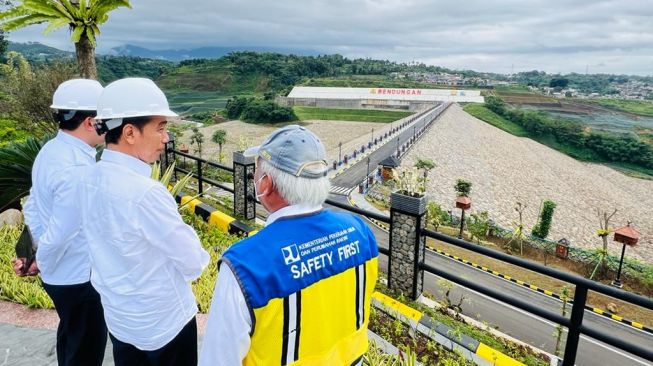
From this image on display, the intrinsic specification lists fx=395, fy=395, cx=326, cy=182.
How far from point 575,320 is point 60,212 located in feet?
11.6

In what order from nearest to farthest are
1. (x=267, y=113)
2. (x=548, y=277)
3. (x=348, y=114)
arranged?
(x=548, y=277), (x=267, y=113), (x=348, y=114)

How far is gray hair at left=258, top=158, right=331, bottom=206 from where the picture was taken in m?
1.39

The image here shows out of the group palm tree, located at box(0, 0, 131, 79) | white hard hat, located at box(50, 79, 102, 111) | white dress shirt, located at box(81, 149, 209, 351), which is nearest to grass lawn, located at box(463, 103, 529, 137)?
palm tree, located at box(0, 0, 131, 79)

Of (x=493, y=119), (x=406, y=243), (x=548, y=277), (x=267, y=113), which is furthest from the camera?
(x=493, y=119)

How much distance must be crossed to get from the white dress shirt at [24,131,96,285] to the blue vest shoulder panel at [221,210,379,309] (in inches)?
55.5

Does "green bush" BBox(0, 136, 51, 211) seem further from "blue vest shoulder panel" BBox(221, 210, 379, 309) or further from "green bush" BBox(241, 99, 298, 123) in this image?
"green bush" BBox(241, 99, 298, 123)

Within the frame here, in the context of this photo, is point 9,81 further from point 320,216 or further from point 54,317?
point 320,216

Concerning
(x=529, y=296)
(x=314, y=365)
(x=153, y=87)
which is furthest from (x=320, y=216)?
(x=529, y=296)

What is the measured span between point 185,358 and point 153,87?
55.2 inches

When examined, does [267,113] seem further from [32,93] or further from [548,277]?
[548,277]

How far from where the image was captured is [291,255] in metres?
1.28

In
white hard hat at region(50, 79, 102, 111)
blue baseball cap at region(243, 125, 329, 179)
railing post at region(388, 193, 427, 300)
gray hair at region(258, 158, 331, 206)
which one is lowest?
railing post at region(388, 193, 427, 300)

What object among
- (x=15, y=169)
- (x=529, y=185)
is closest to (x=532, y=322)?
(x=15, y=169)

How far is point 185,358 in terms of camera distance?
209cm
